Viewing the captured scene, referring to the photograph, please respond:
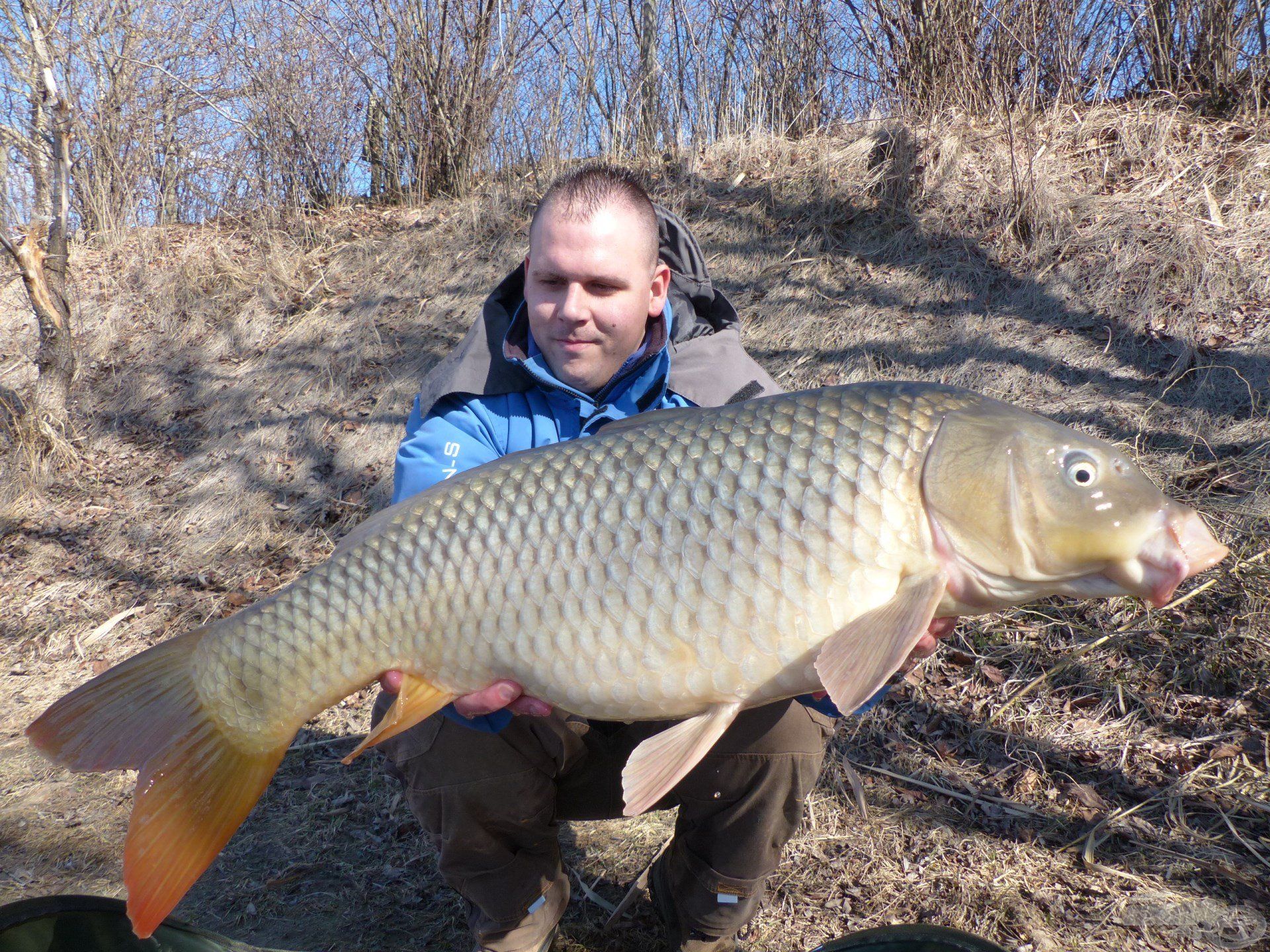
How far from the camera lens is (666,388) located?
72.1 inches

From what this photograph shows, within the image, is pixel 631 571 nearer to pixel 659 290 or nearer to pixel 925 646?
pixel 925 646

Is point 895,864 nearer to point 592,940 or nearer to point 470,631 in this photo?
point 592,940

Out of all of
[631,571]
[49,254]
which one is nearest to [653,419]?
[631,571]

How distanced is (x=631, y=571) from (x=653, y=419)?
252mm

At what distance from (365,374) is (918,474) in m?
3.99

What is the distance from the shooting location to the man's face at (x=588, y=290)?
5.53 ft

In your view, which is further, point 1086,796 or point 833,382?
point 833,382

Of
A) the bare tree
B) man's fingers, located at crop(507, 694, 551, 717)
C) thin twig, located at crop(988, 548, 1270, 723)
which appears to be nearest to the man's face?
man's fingers, located at crop(507, 694, 551, 717)

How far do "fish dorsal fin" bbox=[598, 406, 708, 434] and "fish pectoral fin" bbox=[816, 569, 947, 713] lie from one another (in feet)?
1.27

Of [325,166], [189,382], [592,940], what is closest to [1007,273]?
[592,940]

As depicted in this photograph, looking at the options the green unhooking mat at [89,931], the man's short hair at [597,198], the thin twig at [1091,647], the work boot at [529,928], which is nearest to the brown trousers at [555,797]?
the work boot at [529,928]

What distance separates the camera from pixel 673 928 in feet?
5.76

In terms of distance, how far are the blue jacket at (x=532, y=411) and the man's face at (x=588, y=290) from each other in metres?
0.04

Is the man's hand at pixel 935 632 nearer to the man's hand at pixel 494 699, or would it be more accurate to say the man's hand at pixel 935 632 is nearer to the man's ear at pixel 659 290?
the man's hand at pixel 494 699
